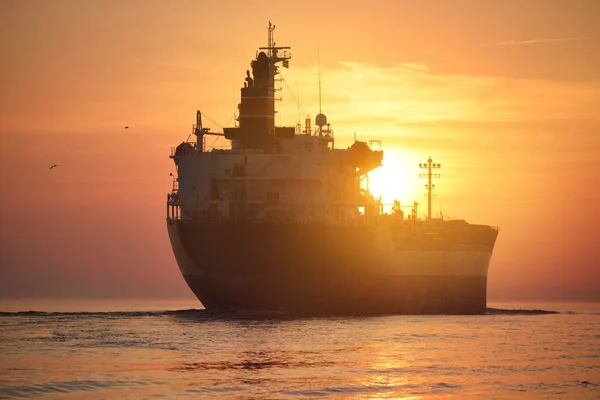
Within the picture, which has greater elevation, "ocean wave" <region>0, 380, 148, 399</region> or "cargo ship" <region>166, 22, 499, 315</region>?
"cargo ship" <region>166, 22, 499, 315</region>

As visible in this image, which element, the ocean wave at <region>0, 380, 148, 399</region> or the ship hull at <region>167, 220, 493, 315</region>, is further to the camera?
the ship hull at <region>167, 220, 493, 315</region>

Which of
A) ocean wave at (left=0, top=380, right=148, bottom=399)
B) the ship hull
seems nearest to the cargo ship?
the ship hull

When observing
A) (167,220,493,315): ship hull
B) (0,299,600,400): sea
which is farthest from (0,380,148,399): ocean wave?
(167,220,493,315): ship hull

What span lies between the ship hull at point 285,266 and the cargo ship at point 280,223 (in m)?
0.06

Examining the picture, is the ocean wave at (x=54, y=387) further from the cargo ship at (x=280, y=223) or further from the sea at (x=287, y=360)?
the cargo ship at (x=280, y=223)

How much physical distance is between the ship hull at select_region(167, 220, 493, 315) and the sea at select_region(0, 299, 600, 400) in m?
1.50

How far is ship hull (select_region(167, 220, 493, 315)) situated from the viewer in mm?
57219

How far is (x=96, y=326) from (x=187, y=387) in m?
24.1

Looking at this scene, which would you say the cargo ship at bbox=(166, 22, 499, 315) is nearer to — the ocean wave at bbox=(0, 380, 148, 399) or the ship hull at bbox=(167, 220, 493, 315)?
the ship hull at bbox=(167, 220, 493, 315)

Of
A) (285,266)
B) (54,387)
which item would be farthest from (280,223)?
(54,387)

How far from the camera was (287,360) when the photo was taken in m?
38.6

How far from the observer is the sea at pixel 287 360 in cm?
3183

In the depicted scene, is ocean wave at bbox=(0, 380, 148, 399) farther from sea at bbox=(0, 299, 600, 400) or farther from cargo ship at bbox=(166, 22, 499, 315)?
cargo ship at bbox=(166, 22, 499, 315)

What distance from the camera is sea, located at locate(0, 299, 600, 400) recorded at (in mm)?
31828
